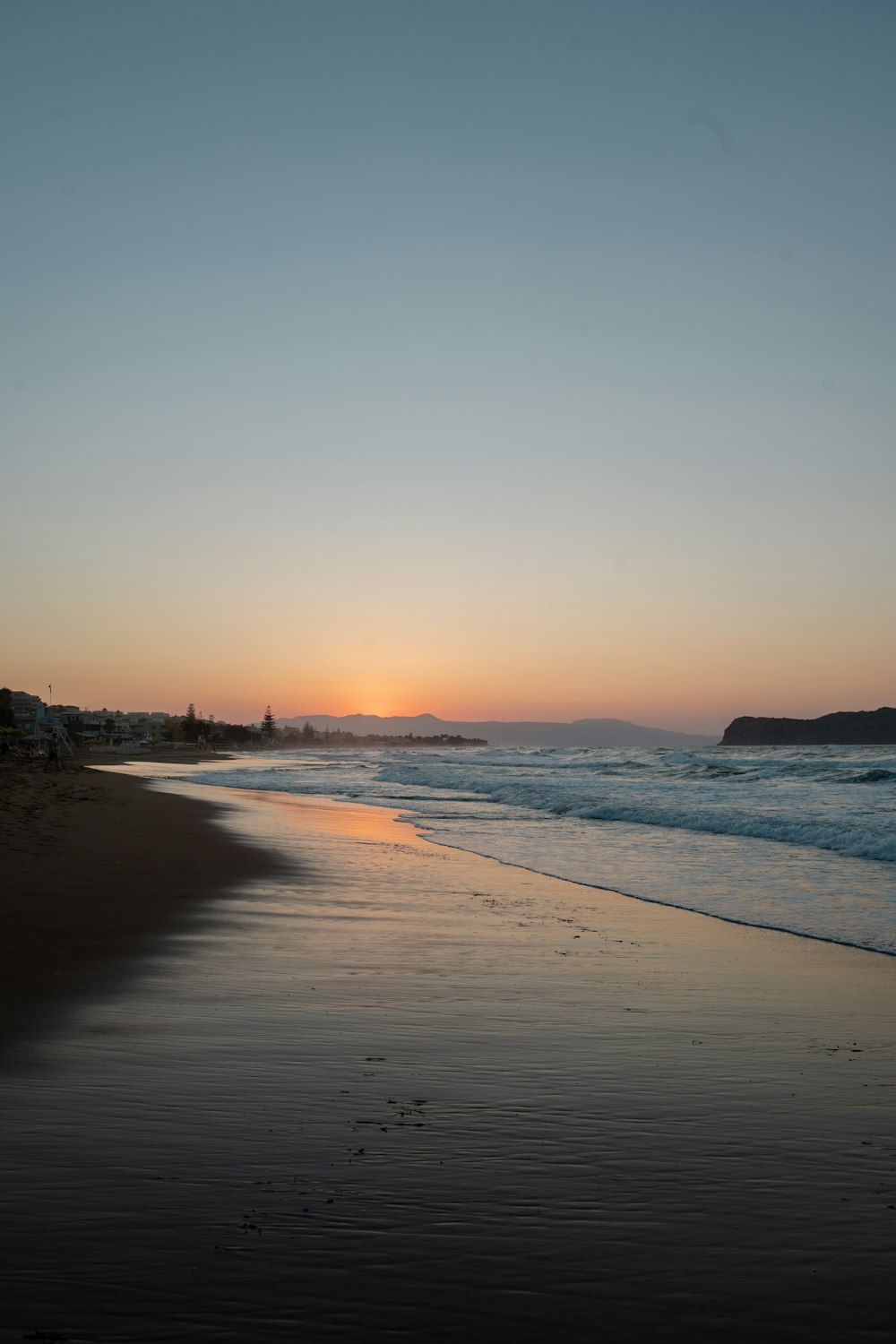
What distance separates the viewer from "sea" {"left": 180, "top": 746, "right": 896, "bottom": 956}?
48.4 feet

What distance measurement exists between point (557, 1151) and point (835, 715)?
200821 millimetres

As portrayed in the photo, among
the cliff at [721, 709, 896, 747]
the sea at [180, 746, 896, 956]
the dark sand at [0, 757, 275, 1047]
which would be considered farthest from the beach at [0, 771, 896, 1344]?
the cliff at [721, 709, 896, 747]

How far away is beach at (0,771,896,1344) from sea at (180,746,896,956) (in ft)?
10.2

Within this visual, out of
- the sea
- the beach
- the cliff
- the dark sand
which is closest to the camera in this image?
the beach

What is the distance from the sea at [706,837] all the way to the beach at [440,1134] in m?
3.10

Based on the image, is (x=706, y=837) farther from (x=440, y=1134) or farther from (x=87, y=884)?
(x=440, y=1134)

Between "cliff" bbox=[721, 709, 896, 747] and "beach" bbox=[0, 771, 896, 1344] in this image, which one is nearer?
"beach" bbox=[0, 771, 896, 1344]

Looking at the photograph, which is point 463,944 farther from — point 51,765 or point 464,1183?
point 51,765

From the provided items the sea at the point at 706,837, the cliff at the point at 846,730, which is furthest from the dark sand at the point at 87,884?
the cliff at the point at 846,730

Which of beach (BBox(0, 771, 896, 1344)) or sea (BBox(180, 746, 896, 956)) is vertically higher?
beach (BBox(0, 771, 896, 1344))

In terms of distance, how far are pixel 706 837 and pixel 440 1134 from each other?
20.9 m

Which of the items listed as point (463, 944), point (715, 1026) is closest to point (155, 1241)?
point (715, 1026)

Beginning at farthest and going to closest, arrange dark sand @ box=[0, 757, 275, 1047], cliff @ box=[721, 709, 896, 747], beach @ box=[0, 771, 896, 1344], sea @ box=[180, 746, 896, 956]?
1. cliff @ box=[721, 709, 896, 747]
2. sea @ box=[180, 746, 896, 956]
3. dark sand @ box=[0, 757, 275, 1047]
4. beach @ box=[0, 771, 896, 1344]

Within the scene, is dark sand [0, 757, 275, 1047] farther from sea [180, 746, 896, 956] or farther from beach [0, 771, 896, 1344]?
sea [180, 746, 896, 956]
